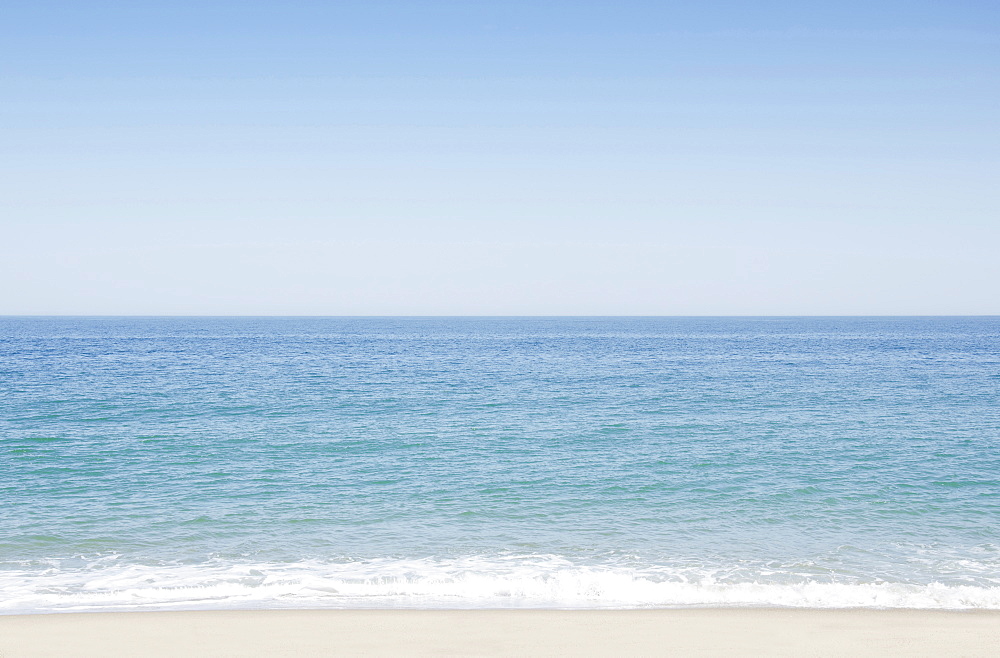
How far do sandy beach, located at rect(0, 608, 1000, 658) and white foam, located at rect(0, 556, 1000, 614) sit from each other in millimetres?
511

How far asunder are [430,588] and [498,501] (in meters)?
5.51

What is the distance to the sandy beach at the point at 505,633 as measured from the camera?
9125 mm

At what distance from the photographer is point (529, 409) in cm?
3266

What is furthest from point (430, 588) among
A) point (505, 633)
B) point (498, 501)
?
point (498, 501)

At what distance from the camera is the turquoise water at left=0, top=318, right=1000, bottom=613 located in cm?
1152

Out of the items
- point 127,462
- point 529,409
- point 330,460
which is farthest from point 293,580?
point 529,409

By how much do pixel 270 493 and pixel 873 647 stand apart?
1346 centimetres

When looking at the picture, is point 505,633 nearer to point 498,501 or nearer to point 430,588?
point 430,588

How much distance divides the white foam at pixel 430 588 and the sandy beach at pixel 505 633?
0.51m

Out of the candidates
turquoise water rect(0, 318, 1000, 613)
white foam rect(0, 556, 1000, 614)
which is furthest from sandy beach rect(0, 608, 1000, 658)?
turquoise water rect(0, 318, 1000, 613)

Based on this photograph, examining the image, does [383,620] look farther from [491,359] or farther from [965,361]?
[965,361]

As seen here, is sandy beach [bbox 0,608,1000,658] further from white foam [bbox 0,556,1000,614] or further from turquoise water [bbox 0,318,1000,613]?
turquoise water [bbox 0,318,1000,613]

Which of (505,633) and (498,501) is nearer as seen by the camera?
(505,633)

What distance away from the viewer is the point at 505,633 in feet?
31.6
